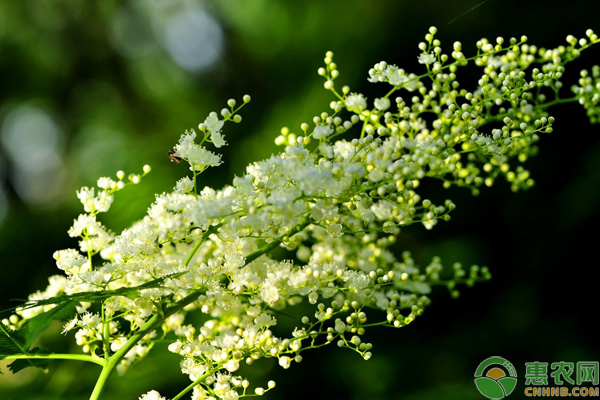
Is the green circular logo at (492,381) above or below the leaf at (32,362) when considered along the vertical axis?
above

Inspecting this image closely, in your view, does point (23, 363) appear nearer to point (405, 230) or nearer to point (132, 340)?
point (132, 340)

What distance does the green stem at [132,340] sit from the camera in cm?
59

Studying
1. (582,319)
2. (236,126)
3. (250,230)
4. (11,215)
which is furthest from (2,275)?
(582,319)

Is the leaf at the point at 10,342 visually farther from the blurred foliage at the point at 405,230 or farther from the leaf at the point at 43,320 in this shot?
the blurred foliage at the point at 405,230

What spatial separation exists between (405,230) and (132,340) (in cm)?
172

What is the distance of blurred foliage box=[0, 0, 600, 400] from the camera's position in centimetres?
180

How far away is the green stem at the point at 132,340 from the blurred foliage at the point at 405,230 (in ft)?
3.63

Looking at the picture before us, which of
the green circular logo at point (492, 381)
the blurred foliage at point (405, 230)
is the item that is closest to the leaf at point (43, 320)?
the green circular logo at point (492, 381)

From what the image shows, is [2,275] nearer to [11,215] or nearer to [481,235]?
[11,215]

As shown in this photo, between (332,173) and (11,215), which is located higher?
(11,215)

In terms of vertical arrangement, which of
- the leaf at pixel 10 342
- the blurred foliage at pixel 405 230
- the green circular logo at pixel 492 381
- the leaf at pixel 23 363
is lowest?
the leaf at pixel 23 363

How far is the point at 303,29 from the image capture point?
236cm

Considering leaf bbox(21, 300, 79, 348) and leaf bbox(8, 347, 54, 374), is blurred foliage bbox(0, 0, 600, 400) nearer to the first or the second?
leaf bbox(8, 347, 54, 374)

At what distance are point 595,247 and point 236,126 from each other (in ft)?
4.96
